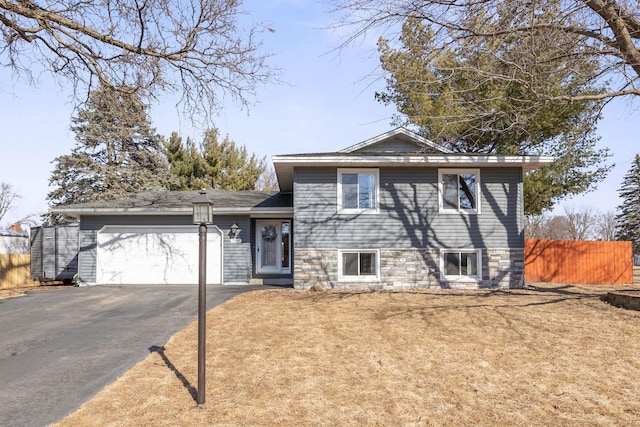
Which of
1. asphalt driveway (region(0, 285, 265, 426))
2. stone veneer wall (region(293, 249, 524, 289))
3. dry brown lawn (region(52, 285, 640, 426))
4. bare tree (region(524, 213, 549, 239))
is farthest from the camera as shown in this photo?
bare tree (region(524, 213, 549, 239))

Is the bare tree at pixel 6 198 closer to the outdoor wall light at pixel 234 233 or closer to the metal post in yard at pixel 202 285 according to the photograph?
the outdoor wall light at pixel 234 233

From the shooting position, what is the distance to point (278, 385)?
5.21m

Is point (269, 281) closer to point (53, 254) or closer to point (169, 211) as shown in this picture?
point (169, 211)

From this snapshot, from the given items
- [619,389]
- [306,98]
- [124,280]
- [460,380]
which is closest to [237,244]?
[124,280]

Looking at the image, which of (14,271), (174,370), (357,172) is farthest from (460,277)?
(14,271)

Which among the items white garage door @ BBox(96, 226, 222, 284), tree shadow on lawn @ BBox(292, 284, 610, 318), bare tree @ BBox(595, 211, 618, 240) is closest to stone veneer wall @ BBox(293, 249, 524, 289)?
tree shadow on lawn @ BBox(292, 284, 610, 318)

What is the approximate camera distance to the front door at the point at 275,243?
15773mm

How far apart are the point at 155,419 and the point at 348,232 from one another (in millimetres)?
9289

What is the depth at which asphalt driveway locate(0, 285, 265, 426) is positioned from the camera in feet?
16.0

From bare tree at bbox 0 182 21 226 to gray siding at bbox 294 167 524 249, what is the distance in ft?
137

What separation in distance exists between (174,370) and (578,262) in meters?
17.0

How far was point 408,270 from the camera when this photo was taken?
1313 centimetres

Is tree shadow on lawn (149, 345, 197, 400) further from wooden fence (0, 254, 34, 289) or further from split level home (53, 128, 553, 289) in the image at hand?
wooden fence (0, 254, 34, 289)

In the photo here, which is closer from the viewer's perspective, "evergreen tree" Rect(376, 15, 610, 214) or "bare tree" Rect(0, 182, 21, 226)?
"evergreen tree" Rect(376, 15, 610, 214)
